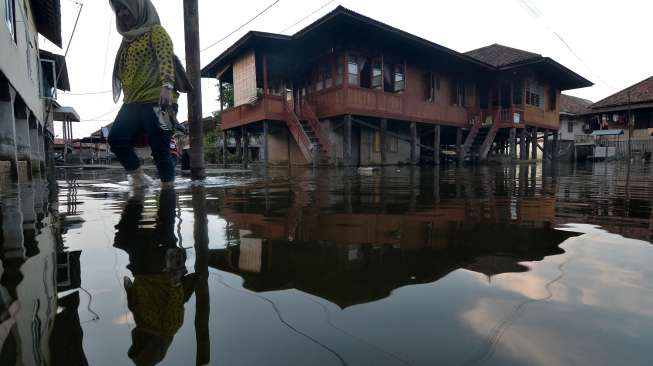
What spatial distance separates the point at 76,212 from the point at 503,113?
1832 centimetres

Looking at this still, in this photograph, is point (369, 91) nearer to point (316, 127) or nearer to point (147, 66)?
point (316, 127)

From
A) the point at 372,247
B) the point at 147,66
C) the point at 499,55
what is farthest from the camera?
the point at 499,55

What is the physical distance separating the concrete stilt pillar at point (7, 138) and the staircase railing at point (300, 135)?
760 centimetres

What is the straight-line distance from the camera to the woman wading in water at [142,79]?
12.8ft

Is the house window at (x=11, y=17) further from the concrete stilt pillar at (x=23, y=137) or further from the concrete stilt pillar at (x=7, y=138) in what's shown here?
the concrete stilt pillar at (x=7, y=138)

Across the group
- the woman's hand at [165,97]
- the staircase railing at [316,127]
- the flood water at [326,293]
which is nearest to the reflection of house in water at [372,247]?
the flood water at [326,293]

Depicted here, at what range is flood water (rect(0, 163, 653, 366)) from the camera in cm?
73

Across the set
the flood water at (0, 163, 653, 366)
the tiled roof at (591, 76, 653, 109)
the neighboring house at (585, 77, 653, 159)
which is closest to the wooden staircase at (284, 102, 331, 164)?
the flood water at (0, 163, 653, 366)

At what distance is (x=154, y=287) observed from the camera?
1.05 meters

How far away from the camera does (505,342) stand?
30.3 inches

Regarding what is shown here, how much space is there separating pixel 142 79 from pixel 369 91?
33.8 feet

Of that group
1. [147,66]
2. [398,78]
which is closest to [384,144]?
[398,78]

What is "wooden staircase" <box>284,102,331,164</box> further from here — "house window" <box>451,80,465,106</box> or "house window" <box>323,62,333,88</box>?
"house window" <box>451,80,465,106</box>

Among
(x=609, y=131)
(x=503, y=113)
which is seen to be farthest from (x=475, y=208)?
(x=609, y=131)
